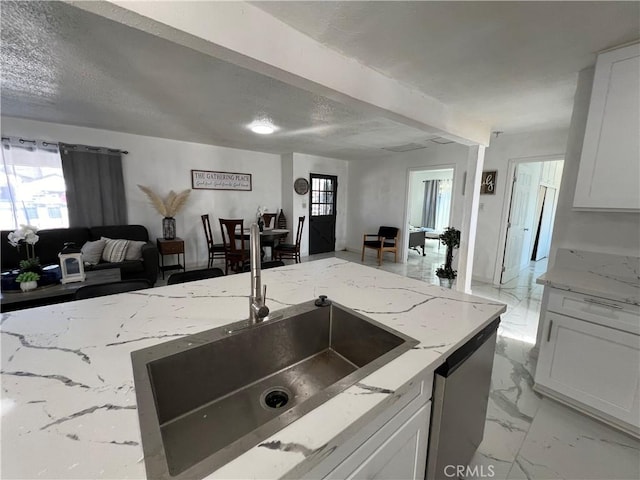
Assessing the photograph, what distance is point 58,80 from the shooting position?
215cm

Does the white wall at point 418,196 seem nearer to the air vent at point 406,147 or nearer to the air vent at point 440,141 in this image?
the air vent at point 406,147

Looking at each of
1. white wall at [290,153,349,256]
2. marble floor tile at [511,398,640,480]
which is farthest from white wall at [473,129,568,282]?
white wall at [290,153,349,256]

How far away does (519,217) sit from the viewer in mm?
4043

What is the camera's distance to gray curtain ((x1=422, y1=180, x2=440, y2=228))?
26.5 ft

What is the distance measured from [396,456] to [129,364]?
2.75 feet

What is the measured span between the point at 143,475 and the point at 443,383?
840mm

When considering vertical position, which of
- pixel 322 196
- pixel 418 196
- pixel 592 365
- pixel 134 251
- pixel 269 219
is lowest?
pixel 592 365

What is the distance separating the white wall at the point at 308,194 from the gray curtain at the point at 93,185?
2882 mm

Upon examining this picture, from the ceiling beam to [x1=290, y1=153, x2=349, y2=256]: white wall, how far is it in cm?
346

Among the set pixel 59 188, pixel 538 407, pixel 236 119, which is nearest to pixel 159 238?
pixel 59 188

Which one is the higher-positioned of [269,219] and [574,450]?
[269,219]

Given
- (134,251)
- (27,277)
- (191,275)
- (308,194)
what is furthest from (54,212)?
(308,194)

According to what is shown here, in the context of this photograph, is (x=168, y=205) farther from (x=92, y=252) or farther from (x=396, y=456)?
(x=396, y=456)

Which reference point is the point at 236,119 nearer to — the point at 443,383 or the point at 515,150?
the point at 443,383
